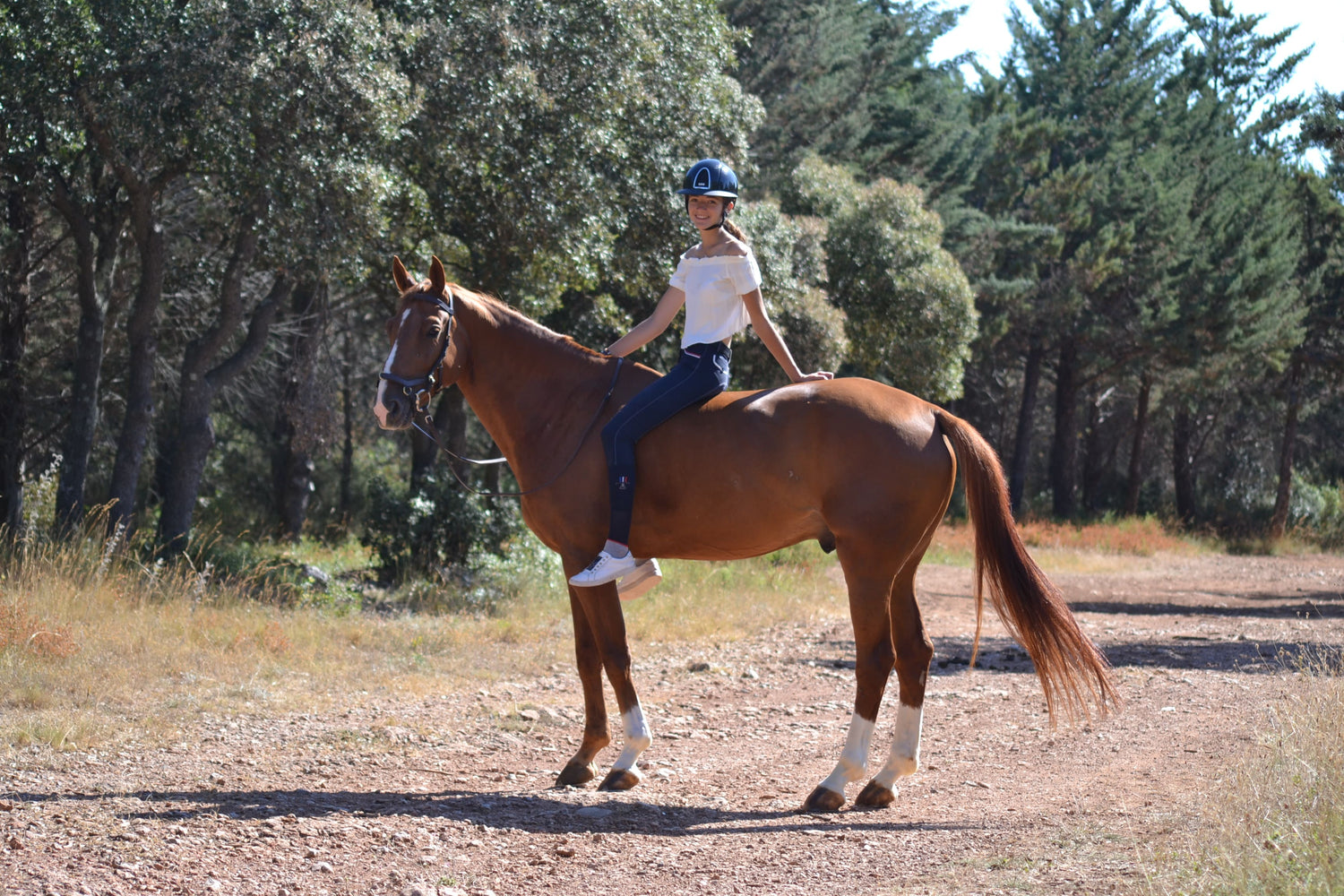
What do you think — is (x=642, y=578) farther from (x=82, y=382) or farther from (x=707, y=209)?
(x=82, y=382)

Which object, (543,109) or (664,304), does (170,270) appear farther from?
Result: (664,304)

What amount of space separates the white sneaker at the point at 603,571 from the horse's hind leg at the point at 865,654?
1.08 metres

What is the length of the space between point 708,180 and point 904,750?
9.97 ft

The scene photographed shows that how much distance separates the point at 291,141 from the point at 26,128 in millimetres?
2759

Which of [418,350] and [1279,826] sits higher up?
[418,350]

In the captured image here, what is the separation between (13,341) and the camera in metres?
16.0

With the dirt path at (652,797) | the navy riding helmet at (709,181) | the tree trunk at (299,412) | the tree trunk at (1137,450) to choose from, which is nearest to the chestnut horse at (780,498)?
the dirt path at (652,797)

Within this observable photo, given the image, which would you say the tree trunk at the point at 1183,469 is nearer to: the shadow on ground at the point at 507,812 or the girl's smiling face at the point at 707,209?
the girl's smiling face at the point at 707,209

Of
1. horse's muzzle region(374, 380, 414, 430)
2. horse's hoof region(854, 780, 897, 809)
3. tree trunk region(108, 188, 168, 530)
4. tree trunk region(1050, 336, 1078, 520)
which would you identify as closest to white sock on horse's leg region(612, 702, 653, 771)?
horse's hoof region(854, 780, 897, 809)

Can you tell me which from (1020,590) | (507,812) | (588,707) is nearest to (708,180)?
(1020,590)

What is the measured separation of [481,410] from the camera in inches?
249

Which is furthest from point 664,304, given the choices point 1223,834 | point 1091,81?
point 1091,81

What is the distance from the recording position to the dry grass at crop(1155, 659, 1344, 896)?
3643 mm

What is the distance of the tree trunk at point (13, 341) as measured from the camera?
15.5m
